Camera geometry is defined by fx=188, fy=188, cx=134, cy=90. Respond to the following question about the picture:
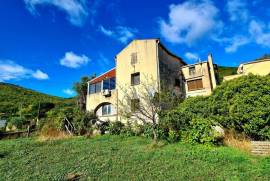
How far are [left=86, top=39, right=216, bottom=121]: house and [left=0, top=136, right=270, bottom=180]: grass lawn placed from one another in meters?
9.93

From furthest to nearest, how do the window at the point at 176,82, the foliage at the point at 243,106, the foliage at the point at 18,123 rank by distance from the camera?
the foliage at the point at 18,123 → the window at the point at 176,82 → the foliage at the point at 243,106

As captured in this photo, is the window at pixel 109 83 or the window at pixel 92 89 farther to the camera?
the window at pixel 92 89

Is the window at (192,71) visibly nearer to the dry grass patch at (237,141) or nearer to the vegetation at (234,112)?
the vegetation at (234,112)

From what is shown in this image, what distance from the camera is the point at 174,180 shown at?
674 cm

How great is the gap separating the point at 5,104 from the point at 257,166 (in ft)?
162

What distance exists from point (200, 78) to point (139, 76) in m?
8.33

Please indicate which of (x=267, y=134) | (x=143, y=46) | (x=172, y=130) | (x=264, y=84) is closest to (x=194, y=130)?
(x=172, y=130)

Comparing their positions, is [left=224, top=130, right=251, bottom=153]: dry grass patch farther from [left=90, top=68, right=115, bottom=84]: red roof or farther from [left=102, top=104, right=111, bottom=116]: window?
[left=90, top=68, right=115, bottom=84]: red roof

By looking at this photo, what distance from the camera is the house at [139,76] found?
68.7ft

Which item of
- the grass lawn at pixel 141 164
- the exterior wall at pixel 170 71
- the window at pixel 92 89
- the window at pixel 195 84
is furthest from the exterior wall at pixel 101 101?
the grass lawn at pixel 141 164

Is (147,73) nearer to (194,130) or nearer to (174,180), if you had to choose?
(194,130)

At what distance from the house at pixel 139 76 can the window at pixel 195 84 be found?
0.14 metres

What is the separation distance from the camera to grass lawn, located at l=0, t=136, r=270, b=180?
718 cm

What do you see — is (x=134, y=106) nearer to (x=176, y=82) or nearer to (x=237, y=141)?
(x=237, y=141)
